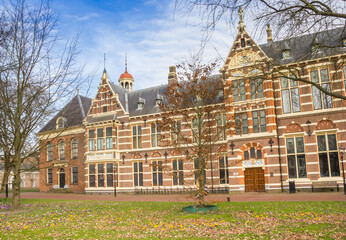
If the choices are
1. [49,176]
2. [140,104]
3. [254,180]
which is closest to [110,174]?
[140,104]

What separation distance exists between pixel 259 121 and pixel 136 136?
1407cm

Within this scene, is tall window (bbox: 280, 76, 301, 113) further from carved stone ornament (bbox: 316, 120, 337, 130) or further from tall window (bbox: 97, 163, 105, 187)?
tall window (bbox: 97, 163, 105, 187)

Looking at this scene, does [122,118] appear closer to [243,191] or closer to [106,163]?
[106,163]

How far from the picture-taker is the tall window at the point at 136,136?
3456 centimetres

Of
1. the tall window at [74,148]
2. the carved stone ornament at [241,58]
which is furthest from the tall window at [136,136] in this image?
the carved stone ornament at [241,58]

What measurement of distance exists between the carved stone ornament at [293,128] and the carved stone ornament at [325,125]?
1318mm

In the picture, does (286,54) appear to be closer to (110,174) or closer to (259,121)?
(259,121)

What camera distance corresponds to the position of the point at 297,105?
26062 mm

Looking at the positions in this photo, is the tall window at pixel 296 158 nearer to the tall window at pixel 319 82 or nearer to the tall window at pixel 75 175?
the tall window at pixel 319 82

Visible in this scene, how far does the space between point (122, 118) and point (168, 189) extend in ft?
31.6

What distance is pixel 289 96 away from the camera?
2647 cm

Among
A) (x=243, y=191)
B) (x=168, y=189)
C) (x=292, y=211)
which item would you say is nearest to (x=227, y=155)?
(x=243, y=191)

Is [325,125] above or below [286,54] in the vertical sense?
below

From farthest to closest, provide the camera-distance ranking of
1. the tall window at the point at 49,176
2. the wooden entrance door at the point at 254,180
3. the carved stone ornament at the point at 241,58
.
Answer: the tall window at the point at 49,176, the carved stone ornament at the point at 241,58, the wooden entrance door at the point at 254,180
